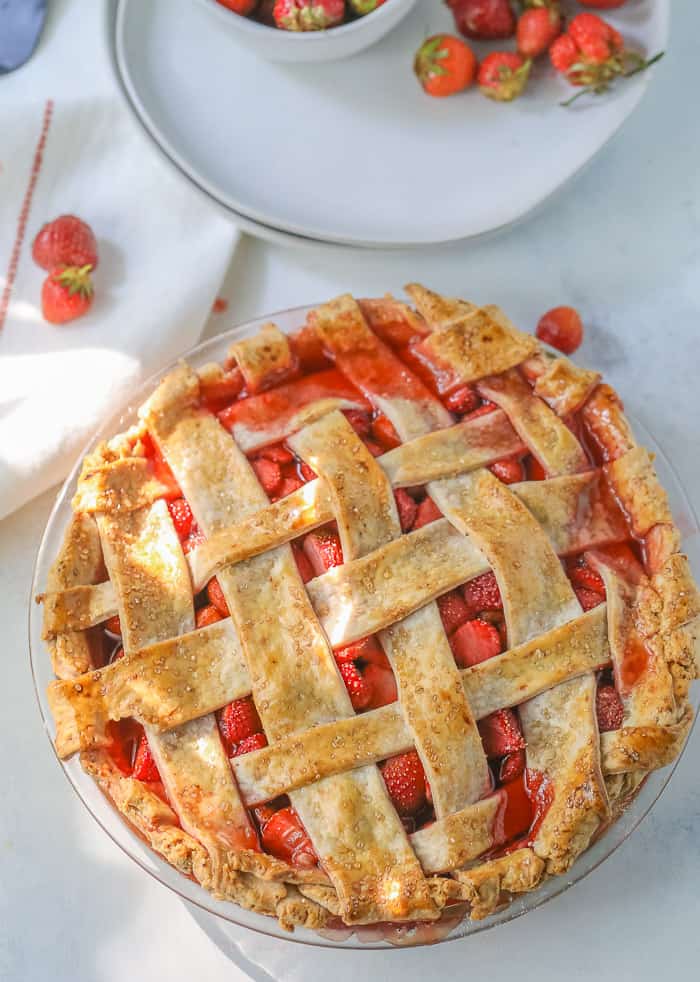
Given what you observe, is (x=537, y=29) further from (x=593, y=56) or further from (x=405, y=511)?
(x=405, y=511)

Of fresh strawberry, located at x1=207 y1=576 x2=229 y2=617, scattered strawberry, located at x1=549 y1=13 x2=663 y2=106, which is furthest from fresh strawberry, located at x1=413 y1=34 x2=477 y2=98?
fresh strawberry, located at x1=207 y1=576 x2=229 y2=617

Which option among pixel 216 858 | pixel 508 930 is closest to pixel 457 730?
pixel 216 858

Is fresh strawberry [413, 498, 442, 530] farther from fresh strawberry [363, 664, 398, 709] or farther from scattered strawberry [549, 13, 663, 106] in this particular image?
scattered strawberry [549, 13, 663, 106]

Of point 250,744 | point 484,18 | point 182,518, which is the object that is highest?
point 484,18

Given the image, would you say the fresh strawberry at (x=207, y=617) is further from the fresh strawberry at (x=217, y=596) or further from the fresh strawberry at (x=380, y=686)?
the fresh strawberry at (x=380, y=686)

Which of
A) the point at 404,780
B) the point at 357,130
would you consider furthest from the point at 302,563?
the point at 357,130

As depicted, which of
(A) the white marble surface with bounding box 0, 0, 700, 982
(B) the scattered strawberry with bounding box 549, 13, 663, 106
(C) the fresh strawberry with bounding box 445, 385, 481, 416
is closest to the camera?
(C) the fresh strawberry with bounding box 445, 385, 481, 416
